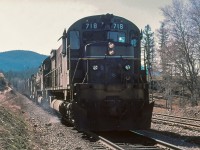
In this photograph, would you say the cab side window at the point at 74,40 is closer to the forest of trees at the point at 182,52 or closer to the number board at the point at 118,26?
the number board at the point at 118,26

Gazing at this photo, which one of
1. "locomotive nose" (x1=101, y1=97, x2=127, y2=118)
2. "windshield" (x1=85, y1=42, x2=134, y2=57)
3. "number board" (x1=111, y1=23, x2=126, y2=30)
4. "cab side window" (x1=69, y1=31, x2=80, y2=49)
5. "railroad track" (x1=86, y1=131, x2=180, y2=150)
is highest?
"number board" (x1=111, y1=23, x2=126, y2=30)

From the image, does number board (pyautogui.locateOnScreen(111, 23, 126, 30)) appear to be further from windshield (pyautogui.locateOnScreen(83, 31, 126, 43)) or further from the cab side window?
the cab side window

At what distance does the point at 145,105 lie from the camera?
1289cm

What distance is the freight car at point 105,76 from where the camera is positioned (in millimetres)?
12602

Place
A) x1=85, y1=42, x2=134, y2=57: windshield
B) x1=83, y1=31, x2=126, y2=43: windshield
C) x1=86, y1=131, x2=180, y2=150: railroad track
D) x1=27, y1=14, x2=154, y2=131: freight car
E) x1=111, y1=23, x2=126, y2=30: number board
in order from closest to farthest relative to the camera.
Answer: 1. x1=86, y1=131, x2=180, y2=150: railroad track
2. x1=27, y1=14, x2=154, y2=131: freight car
3. x1=85, y1=42, x2=134, y2=57: windshield
4. x1=83, y1=31, x2=126, y2=43: windshield
5. x1=111, y1=23, x2=126, y2=30: number board

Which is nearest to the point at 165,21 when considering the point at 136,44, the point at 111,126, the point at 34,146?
the point at 136,44

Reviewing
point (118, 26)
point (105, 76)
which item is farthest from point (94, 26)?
point (105, 76)

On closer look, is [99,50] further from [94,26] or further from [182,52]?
[182,52]

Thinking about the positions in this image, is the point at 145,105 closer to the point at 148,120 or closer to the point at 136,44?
the point at 148,120

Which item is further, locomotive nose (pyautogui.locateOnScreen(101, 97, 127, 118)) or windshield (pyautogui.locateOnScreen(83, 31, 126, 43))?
windshield (pyautogui.locateOnScreen(83, 31, 126, 43))

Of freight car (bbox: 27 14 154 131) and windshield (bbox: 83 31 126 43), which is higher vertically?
windshield (bbox: 83 31 126 43)

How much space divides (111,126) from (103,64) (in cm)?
216

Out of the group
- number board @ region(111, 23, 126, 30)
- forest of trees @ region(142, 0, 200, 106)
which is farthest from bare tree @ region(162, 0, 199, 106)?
number board @ region(111, 23, 126, 30)

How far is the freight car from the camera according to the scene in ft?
41.3
